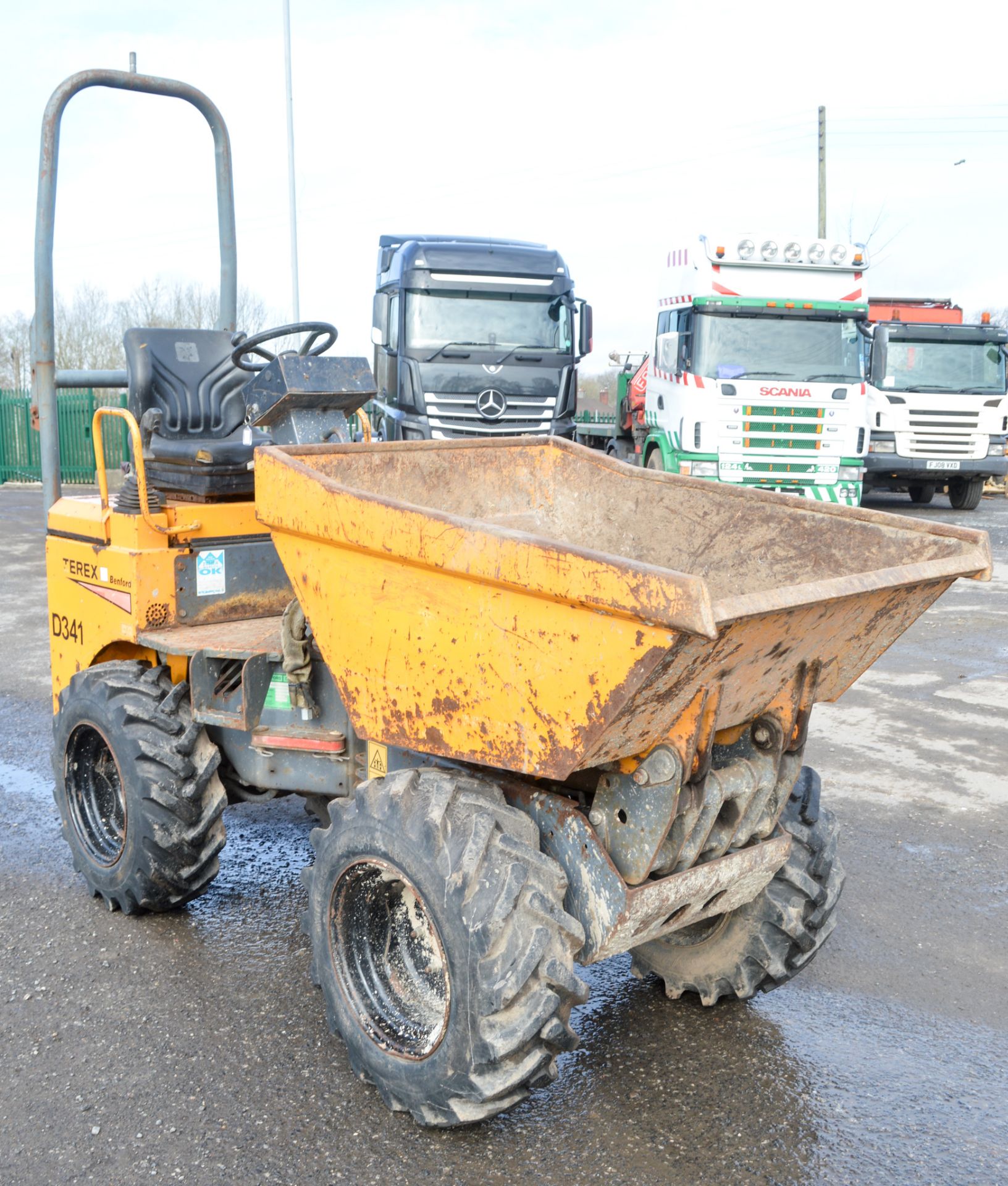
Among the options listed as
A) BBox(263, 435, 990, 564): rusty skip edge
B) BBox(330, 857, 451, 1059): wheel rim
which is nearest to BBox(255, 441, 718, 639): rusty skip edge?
BBox(263, 435, 990, 564): rusty skip edge

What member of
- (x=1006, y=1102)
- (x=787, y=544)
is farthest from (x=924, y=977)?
(x=787, y=544)

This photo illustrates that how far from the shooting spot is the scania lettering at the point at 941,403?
1727 centimetres

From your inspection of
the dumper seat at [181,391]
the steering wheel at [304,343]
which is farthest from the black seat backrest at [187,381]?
the steering wheel at [304,343]

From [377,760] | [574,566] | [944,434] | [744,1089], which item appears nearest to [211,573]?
[377,760]

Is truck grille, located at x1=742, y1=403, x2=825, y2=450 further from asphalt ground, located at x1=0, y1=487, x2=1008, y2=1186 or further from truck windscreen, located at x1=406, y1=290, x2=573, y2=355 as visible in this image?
asphalt ground, located at x1=0, y1=487, x2=1008, y2=1186

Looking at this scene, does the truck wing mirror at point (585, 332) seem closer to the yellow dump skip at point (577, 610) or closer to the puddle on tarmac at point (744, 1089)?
the yellow dump skip at point (577, 610)

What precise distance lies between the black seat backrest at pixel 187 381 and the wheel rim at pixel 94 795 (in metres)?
1.50

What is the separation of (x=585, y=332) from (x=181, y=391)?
393 inches

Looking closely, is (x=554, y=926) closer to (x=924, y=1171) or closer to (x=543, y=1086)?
(x=543, y=1086)

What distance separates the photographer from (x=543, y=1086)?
2.91 m

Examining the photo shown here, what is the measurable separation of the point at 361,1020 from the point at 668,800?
1076 mm

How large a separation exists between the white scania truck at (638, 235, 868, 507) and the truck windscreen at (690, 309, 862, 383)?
0.01 meters

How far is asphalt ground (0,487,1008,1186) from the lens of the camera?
115 inches

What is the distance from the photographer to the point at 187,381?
17.0 ft
